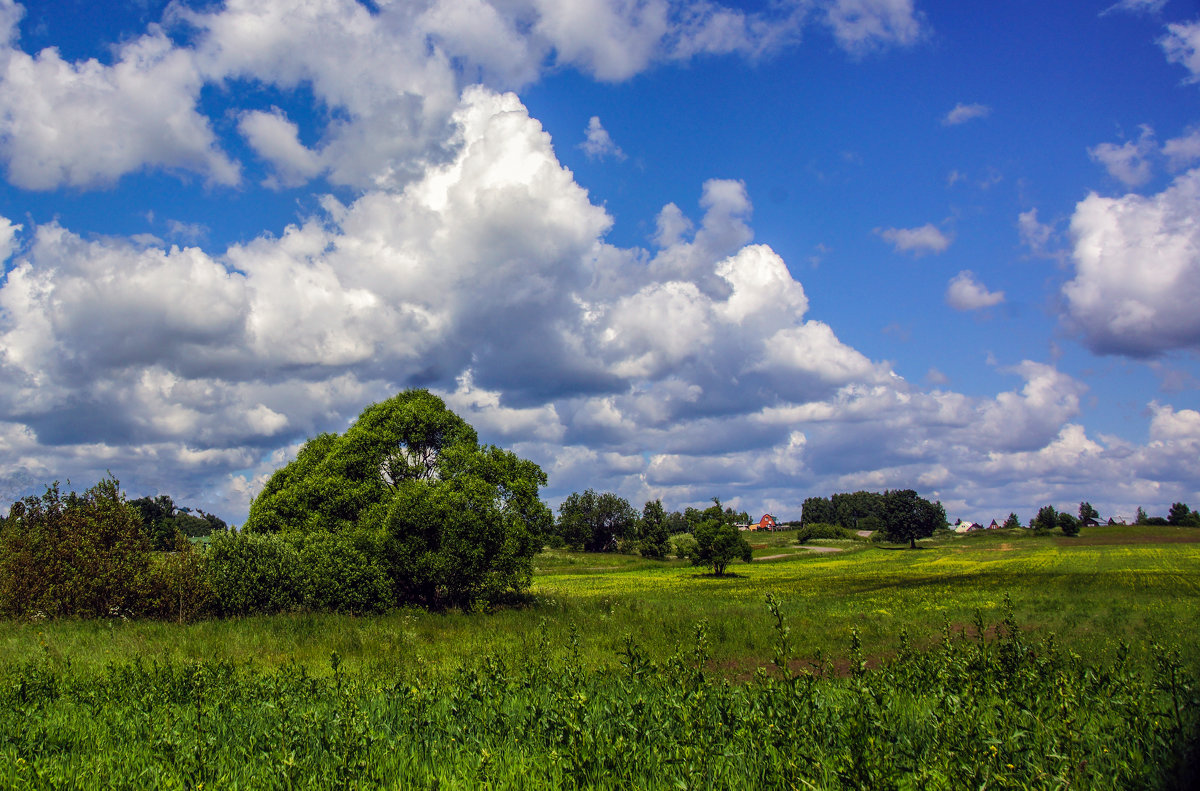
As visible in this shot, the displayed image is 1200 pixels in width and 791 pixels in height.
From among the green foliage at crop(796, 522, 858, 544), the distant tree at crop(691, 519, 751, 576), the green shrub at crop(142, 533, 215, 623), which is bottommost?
the green foliage at crop(796, 522, 858, 544)

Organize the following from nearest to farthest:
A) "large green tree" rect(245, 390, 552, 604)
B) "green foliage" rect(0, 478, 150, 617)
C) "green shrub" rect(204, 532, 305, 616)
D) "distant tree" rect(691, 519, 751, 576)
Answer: "green foliage" rect(0, 478, 150, 617) < "green shrub" rect(204, 532, 305, 616) < "large green tree" rect(245, 390, 552, 604) < "distant tree" rect(691, 519, 751, 576)

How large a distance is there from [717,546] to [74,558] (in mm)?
57541

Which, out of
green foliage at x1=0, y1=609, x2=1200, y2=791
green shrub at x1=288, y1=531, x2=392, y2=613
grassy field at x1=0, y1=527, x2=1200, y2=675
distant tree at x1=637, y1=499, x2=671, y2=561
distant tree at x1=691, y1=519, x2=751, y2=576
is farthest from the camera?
distant tree at x1=637, y1=499, x2=671, y2=561

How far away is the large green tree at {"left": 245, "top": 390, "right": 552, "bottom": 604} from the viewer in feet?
81.0

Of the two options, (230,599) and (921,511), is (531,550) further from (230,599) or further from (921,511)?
(921,511)

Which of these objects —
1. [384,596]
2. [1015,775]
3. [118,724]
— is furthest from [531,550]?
[1015,775]

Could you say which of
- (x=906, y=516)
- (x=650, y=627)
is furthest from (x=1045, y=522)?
(x=650, y=627)

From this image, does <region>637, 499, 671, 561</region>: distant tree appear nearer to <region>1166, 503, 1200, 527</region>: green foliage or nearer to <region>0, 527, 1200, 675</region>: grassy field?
<region>0, 527, 1200, 675</region>: grassy field

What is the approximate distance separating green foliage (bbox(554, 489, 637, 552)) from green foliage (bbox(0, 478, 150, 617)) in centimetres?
10574

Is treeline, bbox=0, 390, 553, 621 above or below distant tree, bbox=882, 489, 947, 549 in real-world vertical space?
above

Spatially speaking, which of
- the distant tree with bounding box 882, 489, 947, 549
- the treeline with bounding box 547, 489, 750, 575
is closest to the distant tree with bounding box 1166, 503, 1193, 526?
the distant tree with bounding box 882, 489, 947, 549

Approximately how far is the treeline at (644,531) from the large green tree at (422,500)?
139 ft

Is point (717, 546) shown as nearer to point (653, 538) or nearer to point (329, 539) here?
point (653, 538)

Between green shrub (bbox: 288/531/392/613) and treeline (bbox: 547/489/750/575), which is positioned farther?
treeline (bbox: 547/489/750/575)
